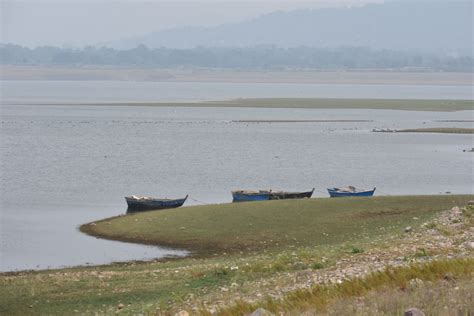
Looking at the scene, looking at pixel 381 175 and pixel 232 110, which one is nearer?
pixel 381 175

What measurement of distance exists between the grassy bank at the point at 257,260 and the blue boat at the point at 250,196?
4.64 meters

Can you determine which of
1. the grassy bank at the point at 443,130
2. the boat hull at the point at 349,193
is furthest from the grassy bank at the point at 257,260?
the grassy bank at the point at 443,130

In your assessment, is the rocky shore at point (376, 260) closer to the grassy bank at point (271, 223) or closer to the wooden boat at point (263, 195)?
the grassy bank at point (271, 223)

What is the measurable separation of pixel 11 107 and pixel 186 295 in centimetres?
11926

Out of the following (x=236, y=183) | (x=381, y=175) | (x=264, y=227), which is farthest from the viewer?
(x=381, y=175)

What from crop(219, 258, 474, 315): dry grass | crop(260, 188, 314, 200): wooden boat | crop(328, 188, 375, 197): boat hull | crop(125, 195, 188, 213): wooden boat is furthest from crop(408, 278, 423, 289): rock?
crop(328, 188, 375, 197): boat hull

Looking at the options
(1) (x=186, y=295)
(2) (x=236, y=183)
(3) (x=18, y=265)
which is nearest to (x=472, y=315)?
(1) (x=186, y=295)

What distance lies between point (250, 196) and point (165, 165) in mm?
19815

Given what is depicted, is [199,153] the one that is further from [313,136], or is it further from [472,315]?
[472,315]

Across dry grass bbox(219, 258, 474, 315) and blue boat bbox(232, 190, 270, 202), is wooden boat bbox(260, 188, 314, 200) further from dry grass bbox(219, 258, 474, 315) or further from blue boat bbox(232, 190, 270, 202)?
dry grass bbox(219, 258, 474, 315)

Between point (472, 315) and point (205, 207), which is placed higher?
point (472, 315)

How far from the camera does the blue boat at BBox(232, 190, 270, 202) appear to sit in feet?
150

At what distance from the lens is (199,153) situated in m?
72.4

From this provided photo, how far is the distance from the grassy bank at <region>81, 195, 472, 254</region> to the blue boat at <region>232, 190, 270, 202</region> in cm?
430
